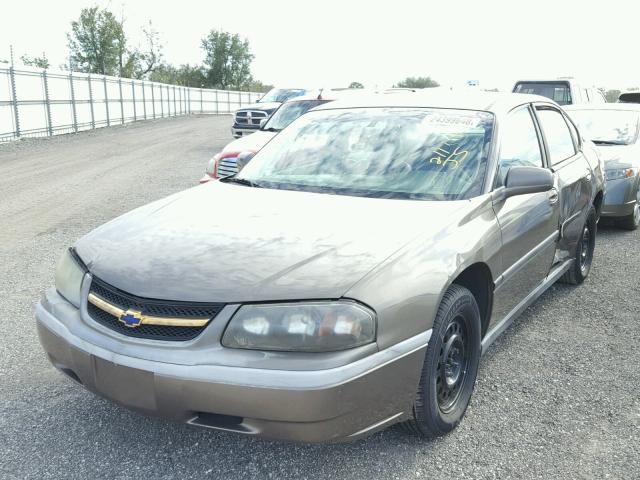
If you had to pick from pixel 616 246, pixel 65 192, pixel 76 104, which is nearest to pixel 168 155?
pixel 65 192

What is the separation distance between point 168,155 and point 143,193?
6.10 metres

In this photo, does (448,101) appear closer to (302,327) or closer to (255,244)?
(255,244)

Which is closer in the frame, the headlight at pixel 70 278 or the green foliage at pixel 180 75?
the headlight at pixel 70 278

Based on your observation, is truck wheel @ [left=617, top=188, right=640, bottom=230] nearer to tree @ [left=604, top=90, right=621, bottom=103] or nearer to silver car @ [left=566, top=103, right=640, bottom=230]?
silver car @ [left=566, top=103, right=640, bottom=230]

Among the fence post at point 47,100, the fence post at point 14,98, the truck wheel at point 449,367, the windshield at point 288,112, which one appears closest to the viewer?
the truck wheel at point 449,367

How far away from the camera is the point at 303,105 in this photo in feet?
35.5

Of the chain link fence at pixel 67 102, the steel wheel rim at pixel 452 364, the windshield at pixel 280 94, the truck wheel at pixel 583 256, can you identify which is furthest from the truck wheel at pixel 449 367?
the chain link fence at pixel 67 102

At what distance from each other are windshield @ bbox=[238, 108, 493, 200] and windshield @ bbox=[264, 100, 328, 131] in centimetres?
638

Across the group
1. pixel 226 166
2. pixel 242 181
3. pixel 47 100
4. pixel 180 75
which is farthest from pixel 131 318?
pixel 180 75

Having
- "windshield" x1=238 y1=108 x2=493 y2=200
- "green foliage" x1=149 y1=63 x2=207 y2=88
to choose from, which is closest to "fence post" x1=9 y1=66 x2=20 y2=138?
"windshield" x1=238 y1=108 x2=493 y2=200

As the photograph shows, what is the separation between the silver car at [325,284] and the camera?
229cm

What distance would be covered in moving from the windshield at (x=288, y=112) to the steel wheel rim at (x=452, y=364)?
25.4 feet

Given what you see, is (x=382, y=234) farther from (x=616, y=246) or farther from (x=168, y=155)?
(x=168, y=155)

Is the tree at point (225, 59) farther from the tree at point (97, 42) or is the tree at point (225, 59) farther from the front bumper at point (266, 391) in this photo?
the front bumper at point (266, 391)
